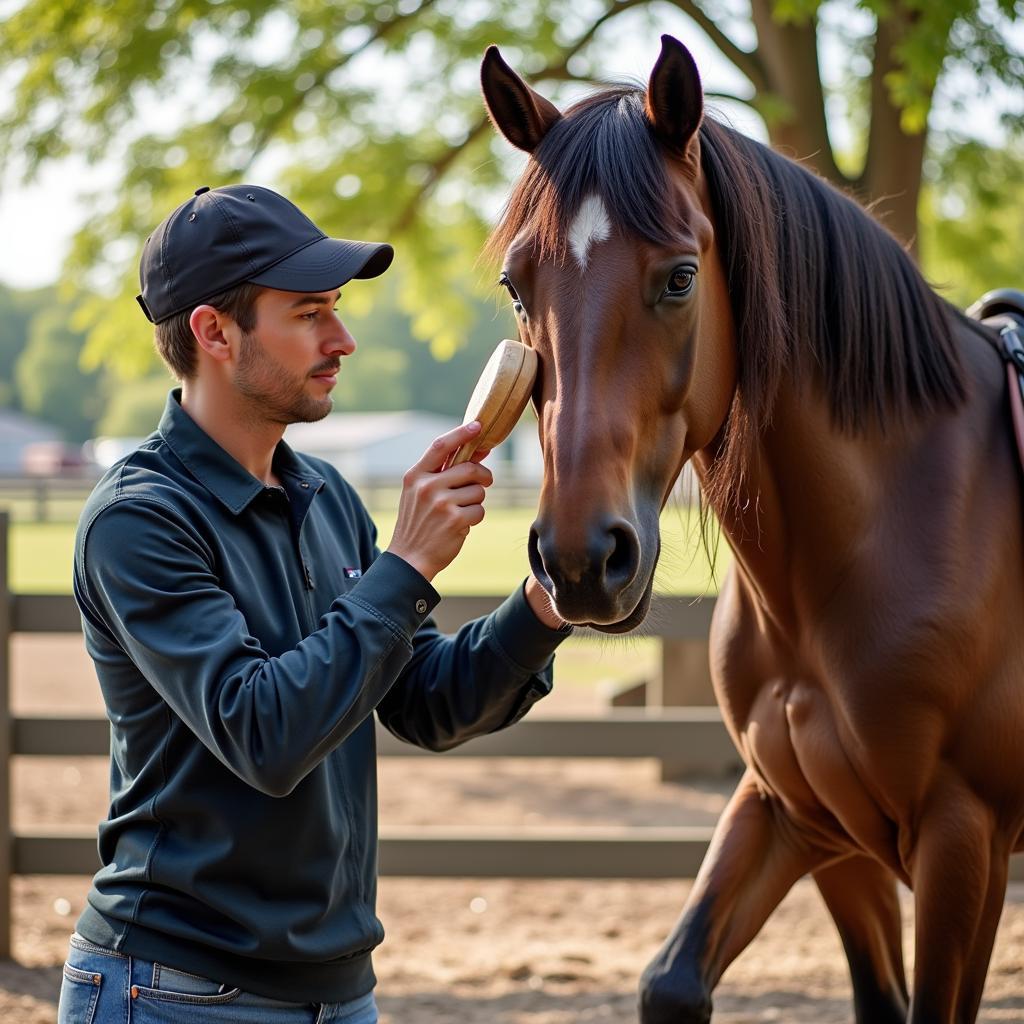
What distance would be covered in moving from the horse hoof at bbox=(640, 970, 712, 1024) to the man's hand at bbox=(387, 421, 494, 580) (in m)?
1.08

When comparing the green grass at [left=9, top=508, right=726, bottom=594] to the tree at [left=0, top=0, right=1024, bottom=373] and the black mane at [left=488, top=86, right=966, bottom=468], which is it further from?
the black mane at [left=488, top=86, right=966, bottom=468]

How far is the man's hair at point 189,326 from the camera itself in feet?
6.93

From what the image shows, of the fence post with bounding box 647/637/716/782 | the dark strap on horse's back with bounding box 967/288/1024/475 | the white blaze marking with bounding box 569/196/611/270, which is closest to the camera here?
the white blaze marking with bounding box 569/196/611/270

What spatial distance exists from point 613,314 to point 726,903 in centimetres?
134

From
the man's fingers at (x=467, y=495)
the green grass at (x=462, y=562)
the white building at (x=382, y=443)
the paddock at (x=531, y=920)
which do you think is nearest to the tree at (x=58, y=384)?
the white building at (x=382, y=443)

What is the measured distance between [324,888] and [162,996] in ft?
0.97

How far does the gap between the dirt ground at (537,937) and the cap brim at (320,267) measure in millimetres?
2762

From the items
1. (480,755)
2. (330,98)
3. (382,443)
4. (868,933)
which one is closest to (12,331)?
(382,443)

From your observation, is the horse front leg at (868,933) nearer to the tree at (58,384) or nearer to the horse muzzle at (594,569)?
the horse muzzle at (594,569)

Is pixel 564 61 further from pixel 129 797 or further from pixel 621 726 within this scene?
pixel 129 797

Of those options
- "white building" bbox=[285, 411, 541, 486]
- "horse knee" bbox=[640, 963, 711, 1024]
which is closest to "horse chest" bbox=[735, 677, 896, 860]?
"horse knee" bbox=[640, 963, 711, 1024]

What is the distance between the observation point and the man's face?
7.01 feet

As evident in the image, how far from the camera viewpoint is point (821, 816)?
2.66 meters

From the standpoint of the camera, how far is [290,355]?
215cm
